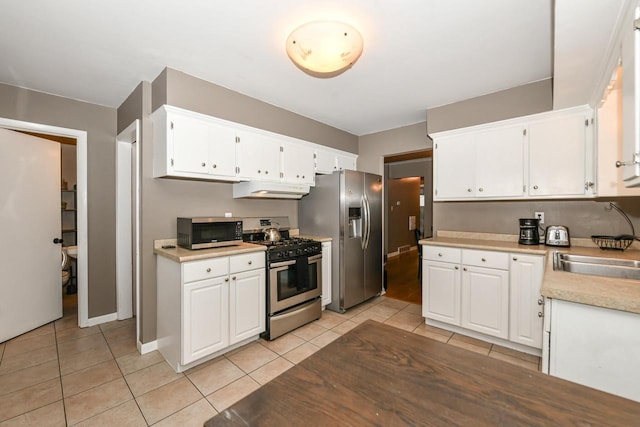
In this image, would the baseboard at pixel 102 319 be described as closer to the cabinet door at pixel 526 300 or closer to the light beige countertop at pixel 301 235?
the light beige countertop at pixel 301 235

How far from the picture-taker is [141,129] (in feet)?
8.55

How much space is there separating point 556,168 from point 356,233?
216 centimetres

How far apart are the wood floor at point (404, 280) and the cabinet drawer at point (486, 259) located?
1367 millimetres

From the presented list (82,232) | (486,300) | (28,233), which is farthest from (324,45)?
(28,233)

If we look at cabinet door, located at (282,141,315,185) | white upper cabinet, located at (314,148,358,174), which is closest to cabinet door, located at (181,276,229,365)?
cabinet door, located at (282,141,315,185)

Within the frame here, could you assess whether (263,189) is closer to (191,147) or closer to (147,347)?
(191,147)

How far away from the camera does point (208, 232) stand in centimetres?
259

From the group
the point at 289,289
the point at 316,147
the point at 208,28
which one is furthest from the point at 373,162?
the point at 208,28

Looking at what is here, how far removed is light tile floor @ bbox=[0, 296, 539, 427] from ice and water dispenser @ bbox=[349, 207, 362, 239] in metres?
1.11

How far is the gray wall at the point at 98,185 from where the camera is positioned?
2971mm

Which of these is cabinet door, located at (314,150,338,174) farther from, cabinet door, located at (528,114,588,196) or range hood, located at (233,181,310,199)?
cabinet door, located at (528,114,588,196)

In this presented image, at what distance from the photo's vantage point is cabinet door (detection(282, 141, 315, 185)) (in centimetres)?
336

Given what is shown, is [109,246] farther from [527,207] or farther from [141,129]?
[527,207]

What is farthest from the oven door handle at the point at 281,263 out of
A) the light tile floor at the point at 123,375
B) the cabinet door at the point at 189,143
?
the cabinet door at the point at 189,143
